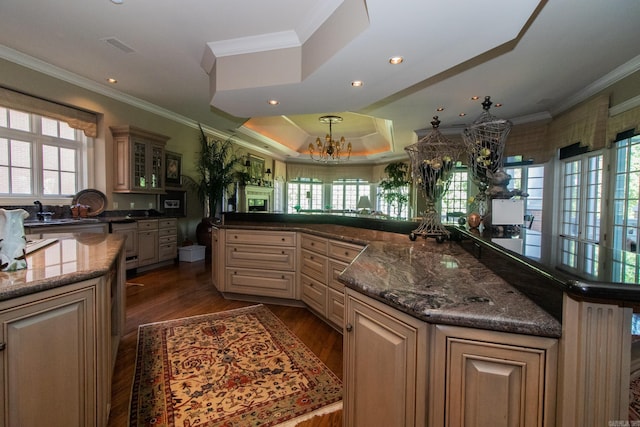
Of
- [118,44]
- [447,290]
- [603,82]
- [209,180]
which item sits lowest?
[447,290]

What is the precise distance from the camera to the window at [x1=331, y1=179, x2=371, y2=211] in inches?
441

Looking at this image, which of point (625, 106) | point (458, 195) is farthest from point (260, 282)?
point (458, 195)

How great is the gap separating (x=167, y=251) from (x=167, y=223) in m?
0.50

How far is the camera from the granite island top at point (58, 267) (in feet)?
3.39

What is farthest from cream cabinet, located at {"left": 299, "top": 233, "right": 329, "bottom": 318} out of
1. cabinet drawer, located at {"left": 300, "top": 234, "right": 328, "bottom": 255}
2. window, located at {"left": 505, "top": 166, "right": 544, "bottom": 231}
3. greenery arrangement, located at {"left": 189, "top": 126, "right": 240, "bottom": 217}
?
window, located at {"left": 505, "top": 166, "right": 544, "bottom": 231}

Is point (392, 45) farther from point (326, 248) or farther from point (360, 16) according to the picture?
point (326, 248)

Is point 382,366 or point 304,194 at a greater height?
point 304,194

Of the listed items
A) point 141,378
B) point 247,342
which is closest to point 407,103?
point 247,342

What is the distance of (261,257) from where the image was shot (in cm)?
329

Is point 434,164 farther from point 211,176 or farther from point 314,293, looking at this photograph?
point 211,176

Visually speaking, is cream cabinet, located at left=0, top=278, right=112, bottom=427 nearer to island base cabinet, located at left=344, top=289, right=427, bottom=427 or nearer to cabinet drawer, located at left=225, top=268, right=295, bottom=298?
island base cabinet, located at left=344, top=289, right=427, bottom=427

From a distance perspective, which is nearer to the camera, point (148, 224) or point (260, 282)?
point (260, 282)

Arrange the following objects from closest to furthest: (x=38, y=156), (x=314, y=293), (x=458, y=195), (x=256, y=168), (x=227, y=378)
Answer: (x=227, y=378)
(x=314, y=293)
(x=38, y=156)
(x=458, y=195)
(x=256, y=168)

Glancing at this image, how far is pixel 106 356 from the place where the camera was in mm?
1417
